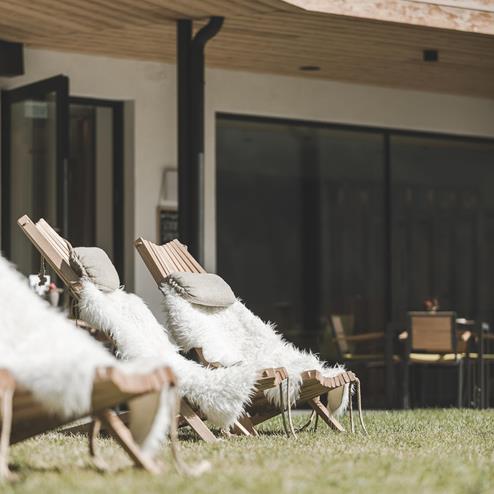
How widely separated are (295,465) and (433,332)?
4779 millimetres

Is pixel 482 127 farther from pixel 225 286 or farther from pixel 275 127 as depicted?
pixel 225 286

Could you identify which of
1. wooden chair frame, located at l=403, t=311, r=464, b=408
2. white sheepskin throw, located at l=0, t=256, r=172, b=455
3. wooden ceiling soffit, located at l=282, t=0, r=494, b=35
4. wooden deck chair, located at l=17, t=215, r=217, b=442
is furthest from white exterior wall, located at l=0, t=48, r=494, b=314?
white sheepskin throw, located at l=0, t=256, r=172, b=455

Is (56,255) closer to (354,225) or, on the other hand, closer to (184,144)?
(184,144)

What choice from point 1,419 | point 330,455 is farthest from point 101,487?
point 330,455

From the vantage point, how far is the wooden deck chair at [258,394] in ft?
22.3

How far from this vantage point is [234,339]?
24.0ft

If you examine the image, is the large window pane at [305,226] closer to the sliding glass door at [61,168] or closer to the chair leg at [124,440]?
the sliding glass door at [61,168]

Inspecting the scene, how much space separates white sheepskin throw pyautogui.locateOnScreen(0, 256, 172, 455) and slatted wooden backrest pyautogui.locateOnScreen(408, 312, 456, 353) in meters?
5.10

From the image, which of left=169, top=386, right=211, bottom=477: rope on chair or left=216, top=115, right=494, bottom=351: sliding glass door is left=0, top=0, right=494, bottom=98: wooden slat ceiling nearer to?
left=216, top=115, right=494, bottom=351: sliding glass door

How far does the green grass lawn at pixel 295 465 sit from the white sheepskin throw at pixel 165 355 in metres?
0.19

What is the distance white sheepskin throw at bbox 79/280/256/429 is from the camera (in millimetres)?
6254

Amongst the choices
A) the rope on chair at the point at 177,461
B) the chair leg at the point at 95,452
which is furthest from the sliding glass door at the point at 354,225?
the rope on chair at the point at 177,461

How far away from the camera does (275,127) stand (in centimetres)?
1191

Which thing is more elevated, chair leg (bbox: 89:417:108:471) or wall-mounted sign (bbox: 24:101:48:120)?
wall-mounted sign (bbox: 24:101:48:120)
